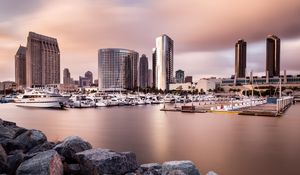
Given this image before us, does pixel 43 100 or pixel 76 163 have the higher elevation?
pixel 76 163

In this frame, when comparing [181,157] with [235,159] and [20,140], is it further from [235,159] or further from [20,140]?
[20,140]

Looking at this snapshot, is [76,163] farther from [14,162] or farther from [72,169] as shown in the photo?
[14,162]

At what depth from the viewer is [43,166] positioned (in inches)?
336

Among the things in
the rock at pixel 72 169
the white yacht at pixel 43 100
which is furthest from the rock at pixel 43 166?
the white yacht at pixel 43 100

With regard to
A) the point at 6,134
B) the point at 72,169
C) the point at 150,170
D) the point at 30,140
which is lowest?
the point at 150,170

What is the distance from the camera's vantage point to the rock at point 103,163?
31.7 feet

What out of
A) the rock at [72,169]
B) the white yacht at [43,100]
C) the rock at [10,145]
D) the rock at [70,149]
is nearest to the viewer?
the rock at [72,169]

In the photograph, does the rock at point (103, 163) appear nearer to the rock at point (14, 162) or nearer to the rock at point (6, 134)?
the rock at point (14, 162)

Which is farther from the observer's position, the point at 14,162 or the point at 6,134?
the point at 6,134

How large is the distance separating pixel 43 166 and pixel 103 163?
6.91ft

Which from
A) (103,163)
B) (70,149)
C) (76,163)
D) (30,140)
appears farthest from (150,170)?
(30,140)

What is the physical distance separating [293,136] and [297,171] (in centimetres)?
1725

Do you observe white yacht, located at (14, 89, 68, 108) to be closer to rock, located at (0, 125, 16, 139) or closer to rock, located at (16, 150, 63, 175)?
rock, located at (0, 125, 16, 139)

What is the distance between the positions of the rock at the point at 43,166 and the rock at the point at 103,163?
3.63ft
